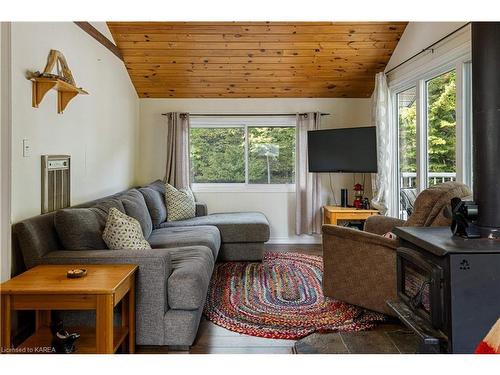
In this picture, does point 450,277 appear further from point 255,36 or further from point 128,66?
point 128,66

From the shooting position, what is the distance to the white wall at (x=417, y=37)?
3.54 meters

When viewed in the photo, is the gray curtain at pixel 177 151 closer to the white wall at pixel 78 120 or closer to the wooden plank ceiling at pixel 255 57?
the wooden plank ceiling at pixel 255 57

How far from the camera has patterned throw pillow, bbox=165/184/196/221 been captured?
4.93 metres

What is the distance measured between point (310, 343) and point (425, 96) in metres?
2.89

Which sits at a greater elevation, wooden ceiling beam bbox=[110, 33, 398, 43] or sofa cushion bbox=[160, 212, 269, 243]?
wooden ceiling beam bbox=[110, 33, 398, 43]

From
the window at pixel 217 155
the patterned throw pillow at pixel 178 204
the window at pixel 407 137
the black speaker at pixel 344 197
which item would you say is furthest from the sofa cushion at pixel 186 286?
the window at pixel 217 155

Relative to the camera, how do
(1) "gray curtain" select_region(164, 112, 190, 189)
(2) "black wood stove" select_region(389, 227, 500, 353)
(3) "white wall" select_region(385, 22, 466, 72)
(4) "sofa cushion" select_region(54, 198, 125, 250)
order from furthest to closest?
1. (1) "gray curtain" select_region(164, 112, 190, 189)
2. (3) "white wall" select_region(385, 22, 466, 72)
3. (4) "sofa cushion" select_region(54, 198, 125, 250)
4. (2) "black wood stove" select_region(389, 227, 500, 353)

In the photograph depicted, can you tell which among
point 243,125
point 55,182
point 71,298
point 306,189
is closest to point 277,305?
point 71,298

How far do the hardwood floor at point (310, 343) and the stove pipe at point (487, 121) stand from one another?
969mm

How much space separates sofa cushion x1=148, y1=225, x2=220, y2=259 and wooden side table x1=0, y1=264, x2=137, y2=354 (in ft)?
4.55

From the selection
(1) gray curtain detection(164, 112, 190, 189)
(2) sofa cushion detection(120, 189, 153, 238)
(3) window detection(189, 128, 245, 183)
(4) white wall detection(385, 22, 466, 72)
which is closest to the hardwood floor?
(2) sofa cushion detection(120, 189, 153, 238)

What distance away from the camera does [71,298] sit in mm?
1921

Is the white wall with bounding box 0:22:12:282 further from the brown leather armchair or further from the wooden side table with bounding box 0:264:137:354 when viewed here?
the brown leather armchair

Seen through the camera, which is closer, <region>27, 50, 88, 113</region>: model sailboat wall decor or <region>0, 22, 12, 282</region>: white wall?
<region>0, 22, 12, 282</region>: white wall
